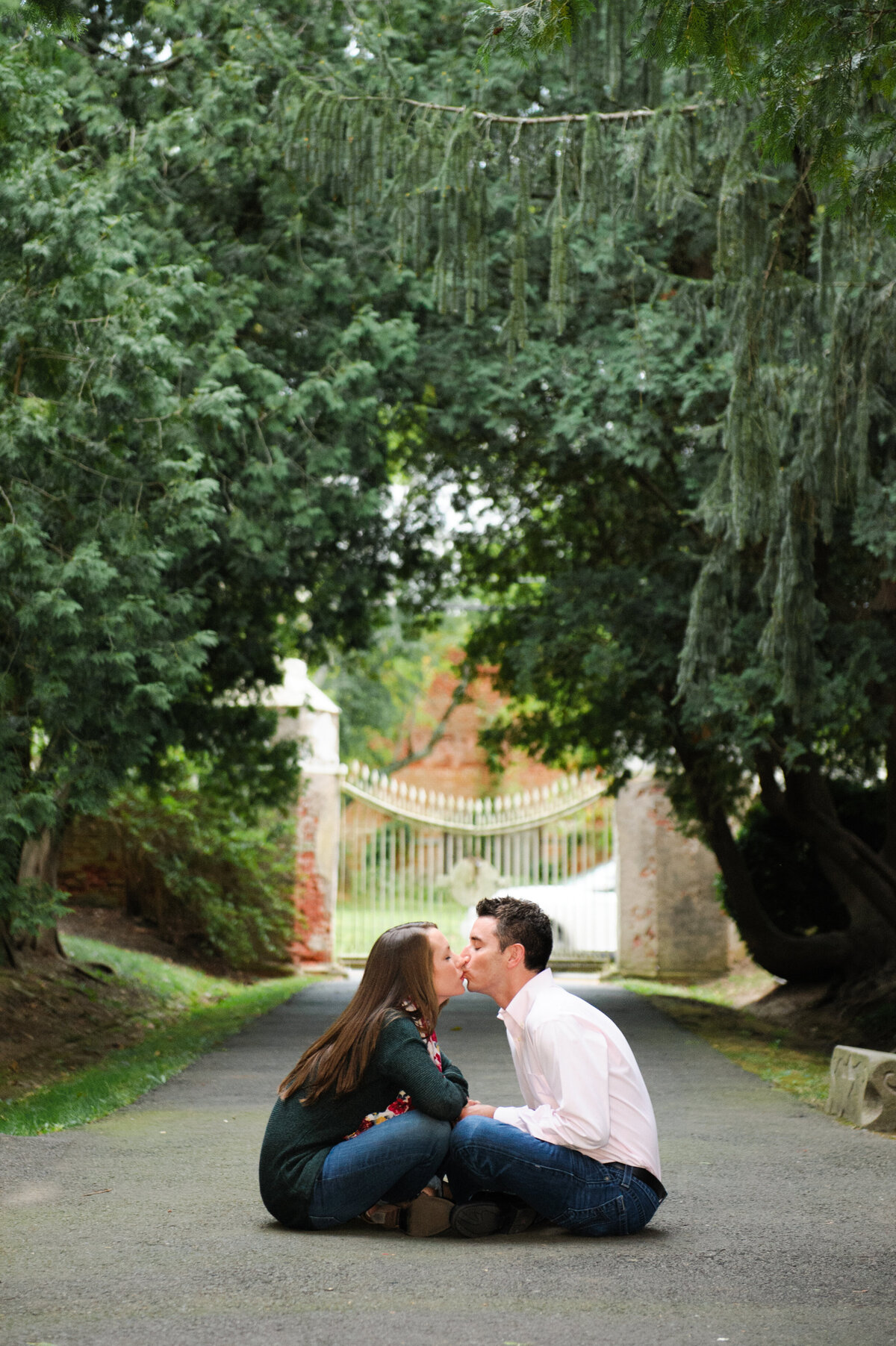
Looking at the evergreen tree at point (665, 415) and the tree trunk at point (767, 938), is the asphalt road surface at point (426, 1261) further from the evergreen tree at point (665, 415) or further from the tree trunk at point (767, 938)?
the tree trunk at point (767, 938)

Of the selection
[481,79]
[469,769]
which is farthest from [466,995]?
[469,769]

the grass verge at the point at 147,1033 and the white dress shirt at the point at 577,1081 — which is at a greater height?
the white dress shirt at the point at 577,1081

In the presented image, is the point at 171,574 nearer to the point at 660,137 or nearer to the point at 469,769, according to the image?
the point at 660,137

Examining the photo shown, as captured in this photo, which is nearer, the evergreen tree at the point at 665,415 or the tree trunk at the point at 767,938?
the evergreen tree at the point at 665,415

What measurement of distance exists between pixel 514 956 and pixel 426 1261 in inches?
39.1

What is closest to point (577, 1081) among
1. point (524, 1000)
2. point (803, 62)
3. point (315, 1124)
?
point (524, 1000)

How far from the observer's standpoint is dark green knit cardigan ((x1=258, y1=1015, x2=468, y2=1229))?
443 centimetres

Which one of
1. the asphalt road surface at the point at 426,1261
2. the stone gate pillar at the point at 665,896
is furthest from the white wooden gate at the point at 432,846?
the asphalt road surface at the point at 426,1261

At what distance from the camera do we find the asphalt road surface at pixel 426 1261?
360 centimetres

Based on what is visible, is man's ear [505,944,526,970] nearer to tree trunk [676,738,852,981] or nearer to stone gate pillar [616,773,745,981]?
tree trunk [676,738,852,981]

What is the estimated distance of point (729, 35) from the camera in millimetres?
4918

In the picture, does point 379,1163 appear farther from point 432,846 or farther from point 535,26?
point 432,846

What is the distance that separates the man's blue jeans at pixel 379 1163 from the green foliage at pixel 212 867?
10001 mm

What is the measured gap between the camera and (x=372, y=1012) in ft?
14.6
